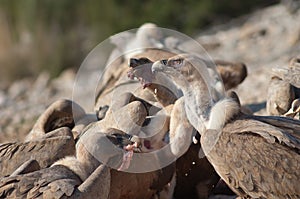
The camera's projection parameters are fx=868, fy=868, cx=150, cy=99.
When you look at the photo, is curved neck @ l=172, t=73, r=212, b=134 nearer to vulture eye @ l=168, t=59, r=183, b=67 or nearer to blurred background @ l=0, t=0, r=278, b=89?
vulture eye @ l=168, t=59, r=183, b=67

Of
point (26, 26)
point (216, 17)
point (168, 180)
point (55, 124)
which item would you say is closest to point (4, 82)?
point (26, 26)

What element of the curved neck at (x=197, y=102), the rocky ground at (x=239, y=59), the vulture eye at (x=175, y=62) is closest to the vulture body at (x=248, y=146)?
the curved neck at (x=197, y=102)

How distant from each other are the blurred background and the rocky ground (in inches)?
30.3

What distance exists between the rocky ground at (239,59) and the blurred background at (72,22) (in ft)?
2.52

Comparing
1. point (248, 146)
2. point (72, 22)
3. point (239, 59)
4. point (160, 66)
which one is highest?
point (160, 66)

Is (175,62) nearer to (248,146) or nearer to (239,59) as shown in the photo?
(248,146)

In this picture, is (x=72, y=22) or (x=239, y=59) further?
(x=72, y=22)

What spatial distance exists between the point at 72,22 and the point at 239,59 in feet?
25.9

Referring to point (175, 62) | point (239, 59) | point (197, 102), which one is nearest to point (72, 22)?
point (239, 59)

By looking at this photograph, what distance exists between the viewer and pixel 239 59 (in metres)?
16.9

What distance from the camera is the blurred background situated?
22.2 meters

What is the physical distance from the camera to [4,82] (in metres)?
21.5

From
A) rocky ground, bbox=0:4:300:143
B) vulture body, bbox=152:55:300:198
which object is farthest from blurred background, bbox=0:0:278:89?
vulture body, bbox=152:55:300:198

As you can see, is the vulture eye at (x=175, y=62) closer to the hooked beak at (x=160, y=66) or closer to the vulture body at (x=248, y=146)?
the hooked beak at (x=160, y=66)
